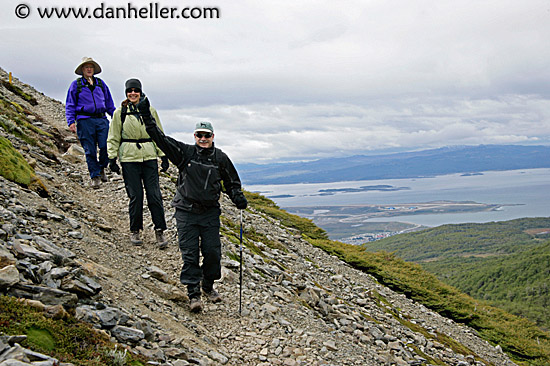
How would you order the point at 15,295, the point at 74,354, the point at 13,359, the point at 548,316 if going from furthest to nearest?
1. the point at 548,316
2. the point at 15,295
3. the point at 74,354
4. the point at 13,359

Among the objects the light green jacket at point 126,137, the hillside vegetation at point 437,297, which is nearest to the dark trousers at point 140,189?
the light green jacket at point 126,137

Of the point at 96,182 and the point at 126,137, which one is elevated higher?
the point at 126,137

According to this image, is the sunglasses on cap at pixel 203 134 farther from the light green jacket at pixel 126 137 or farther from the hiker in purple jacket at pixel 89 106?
the hiker in purple jacket at pixel 89 106

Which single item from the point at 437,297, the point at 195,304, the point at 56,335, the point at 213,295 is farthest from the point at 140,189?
the point at 437,297

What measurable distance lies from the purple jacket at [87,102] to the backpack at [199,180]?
495cm

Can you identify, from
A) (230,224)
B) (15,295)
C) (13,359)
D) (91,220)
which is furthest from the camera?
(230,224)

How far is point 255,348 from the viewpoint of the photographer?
20.9 ft

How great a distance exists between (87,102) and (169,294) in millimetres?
5887

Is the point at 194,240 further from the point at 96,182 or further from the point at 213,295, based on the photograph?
the point at 96,182

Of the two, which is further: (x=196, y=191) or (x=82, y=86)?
(x=82, y=86)

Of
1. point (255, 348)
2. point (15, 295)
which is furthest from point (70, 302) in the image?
point (255, 348)

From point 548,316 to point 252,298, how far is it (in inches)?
3562

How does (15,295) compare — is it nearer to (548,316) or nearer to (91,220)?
(91,220)

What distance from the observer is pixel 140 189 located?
866 centimetres
